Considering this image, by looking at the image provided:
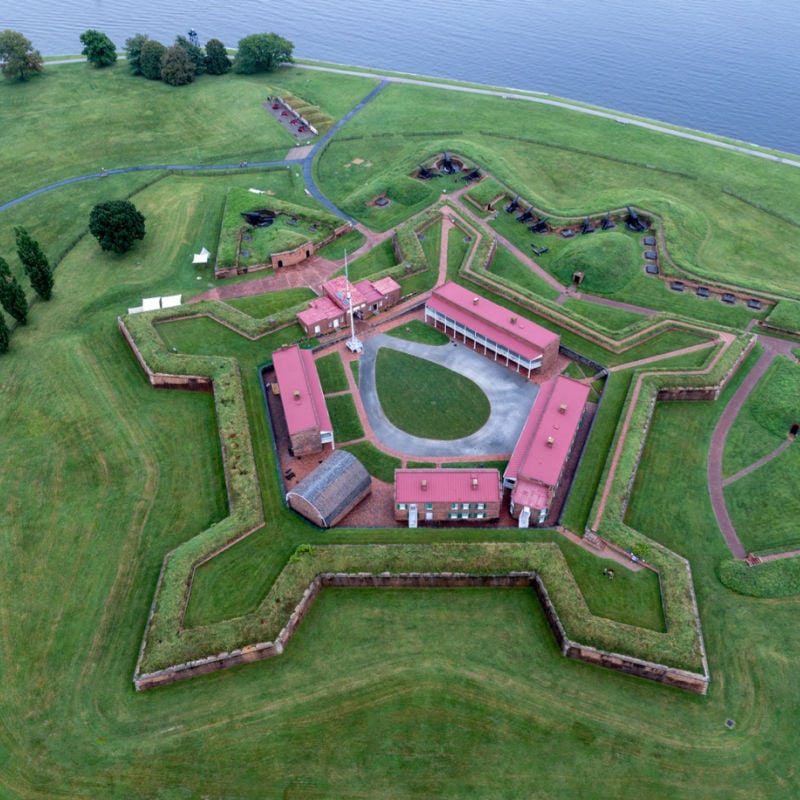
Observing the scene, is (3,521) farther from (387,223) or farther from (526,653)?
(387,223)

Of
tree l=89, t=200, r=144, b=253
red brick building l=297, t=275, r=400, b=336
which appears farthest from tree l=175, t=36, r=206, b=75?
red brick building l=297, t=275, r=400, b=336

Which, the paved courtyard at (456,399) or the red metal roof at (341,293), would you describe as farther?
the red metal roof at (341,293)

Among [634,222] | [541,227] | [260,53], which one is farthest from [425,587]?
[260,53]

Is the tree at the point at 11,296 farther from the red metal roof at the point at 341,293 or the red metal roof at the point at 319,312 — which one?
the red metal roof at the point at 341,293

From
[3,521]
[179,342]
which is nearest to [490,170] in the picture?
[179,342]

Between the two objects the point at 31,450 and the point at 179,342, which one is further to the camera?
the point at 179,342

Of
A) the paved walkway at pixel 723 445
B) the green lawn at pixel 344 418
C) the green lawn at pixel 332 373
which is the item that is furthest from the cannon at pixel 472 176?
the green lawn at pixel 344 418

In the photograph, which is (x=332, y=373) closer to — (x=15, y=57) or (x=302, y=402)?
(x=302, y=402)
